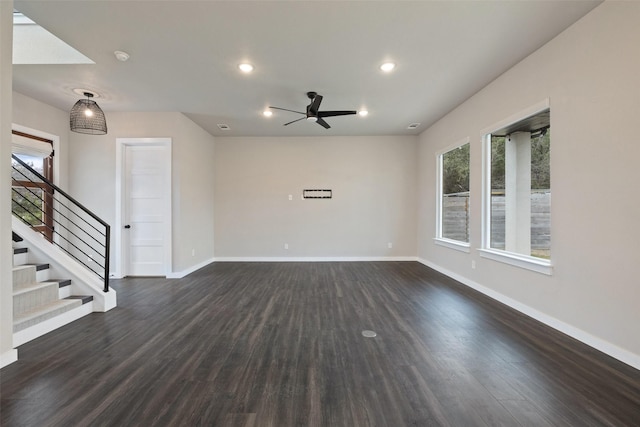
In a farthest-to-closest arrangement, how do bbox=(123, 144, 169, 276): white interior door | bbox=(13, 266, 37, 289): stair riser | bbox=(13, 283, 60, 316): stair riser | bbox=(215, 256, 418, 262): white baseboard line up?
bbox=(215, 256, 418, 262): white baseboard < bbox=(123, 144, 169, 276): white interior door < bbox=(13, 266, 37, 289): stair riser < bbox=(13, 283, 60, 316): stair riser

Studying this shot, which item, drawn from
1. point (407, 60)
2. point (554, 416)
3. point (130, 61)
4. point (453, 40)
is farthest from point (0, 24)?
point (554, 416)

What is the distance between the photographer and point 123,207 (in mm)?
4746

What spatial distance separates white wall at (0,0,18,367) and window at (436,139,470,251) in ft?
17.4

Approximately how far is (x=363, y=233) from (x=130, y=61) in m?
5.18

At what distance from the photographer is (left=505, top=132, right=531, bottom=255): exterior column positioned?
11.0 feet

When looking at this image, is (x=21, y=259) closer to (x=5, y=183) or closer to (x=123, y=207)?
(x=5, y=183)

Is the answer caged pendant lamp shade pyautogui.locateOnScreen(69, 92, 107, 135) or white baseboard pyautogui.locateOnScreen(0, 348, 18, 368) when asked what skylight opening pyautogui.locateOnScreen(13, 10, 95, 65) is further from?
white baseboard pyautogui.locateOnScreen(0, 348, 18, 368)

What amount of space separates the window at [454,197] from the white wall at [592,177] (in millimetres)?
1414

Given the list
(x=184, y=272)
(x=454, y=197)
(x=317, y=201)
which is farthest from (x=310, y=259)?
(x=454, y=197)

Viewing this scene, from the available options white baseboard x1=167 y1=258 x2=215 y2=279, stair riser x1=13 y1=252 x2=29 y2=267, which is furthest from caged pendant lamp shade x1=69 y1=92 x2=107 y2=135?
white baseboard x1=167 y1=258 x2=215 y2=279

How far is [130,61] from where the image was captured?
3.08 meters

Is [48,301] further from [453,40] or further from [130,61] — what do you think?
[453,40]

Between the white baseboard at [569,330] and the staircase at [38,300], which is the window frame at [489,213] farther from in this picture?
the staircase at [38,300]

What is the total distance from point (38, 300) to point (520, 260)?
17.5ft
